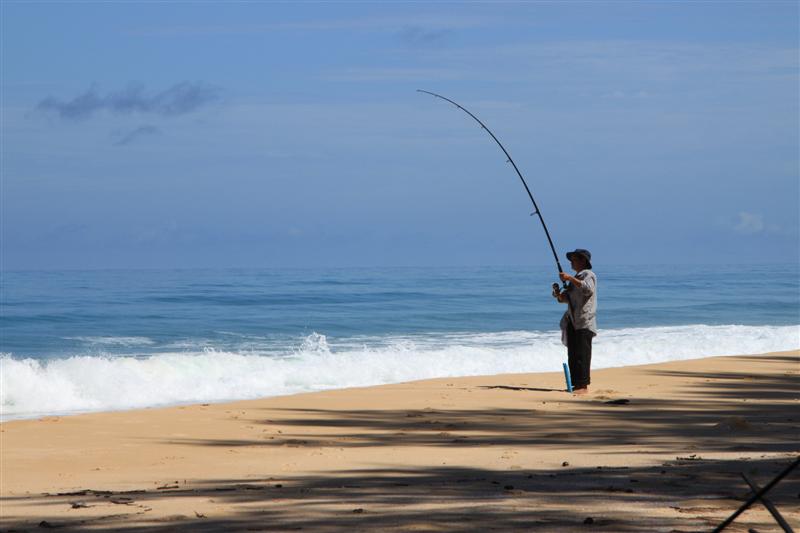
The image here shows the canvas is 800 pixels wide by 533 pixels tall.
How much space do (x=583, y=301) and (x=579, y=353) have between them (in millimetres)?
691

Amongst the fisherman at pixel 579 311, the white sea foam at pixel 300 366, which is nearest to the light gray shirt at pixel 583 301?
the fisherman at pixel 579 311

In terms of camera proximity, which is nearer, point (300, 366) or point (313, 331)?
point (300, 366)

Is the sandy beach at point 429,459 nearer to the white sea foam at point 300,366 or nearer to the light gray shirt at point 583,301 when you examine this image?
the light gray shirt at point 583,301

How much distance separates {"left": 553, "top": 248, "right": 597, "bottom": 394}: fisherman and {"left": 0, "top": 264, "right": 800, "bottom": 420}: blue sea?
5.02 m

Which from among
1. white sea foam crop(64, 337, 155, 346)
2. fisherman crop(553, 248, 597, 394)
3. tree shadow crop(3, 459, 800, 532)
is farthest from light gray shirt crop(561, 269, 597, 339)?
white sea foam crop(64, 337, 155, 346)

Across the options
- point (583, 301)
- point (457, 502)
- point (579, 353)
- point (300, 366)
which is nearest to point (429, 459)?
point (457, 502)

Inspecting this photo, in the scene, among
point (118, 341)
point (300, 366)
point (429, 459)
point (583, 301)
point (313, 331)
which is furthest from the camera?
point (313, 331)

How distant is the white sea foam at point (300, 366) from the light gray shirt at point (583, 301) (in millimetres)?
5303

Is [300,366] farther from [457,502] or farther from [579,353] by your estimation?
[457,502]

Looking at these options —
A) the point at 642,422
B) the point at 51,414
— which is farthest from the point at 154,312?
the point at 642,422

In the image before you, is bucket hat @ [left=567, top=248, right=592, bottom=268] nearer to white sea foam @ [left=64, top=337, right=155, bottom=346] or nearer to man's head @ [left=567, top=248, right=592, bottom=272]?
man's head @ [left=567, top=248, right=592, bottom=272]

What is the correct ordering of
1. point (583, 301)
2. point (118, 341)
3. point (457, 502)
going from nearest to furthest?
point (457, 502) → point (583, 301) → point (118, 341)

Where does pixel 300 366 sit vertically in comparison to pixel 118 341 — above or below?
below

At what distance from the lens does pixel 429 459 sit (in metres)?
8.05
